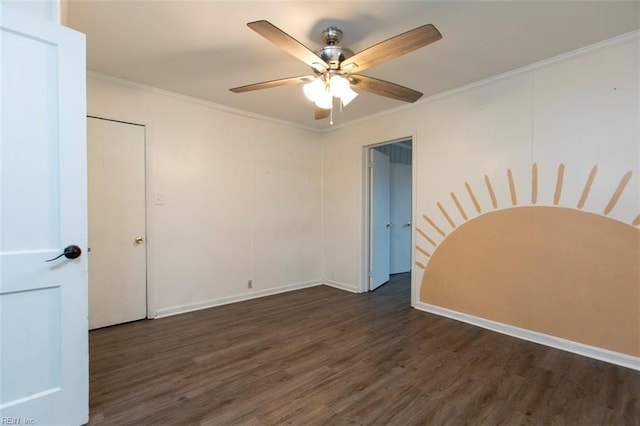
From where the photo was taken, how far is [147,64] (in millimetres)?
2785

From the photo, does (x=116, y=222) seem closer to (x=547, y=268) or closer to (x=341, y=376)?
(x=341, y=376)

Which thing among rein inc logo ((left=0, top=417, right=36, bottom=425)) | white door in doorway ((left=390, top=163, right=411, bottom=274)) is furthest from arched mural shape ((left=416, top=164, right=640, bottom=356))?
rein inc logo ((left=0, top=417, right=36, bottom=425))

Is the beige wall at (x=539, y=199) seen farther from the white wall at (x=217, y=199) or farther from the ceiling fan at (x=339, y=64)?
the white wall at (x=217, y=199)

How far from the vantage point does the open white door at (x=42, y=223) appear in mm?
1495

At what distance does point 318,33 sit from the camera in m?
2.26

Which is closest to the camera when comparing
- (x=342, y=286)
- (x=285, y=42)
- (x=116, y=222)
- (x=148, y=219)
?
(x=285, y=42)

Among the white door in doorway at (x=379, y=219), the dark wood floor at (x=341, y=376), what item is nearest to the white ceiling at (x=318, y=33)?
the white door in doorway at (x=379, y=219)

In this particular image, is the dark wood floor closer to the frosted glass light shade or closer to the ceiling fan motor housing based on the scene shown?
the frosted glass light shade

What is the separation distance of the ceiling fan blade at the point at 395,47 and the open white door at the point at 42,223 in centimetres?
162

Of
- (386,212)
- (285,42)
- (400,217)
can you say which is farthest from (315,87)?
(400,217)

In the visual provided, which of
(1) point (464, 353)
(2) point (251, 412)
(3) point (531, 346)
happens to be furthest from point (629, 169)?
(2) point (251, 412)

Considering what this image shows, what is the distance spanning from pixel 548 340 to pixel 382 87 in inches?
105

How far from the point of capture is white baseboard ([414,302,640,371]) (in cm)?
235

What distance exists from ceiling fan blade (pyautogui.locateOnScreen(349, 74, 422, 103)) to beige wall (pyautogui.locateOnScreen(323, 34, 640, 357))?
4.03 feet
